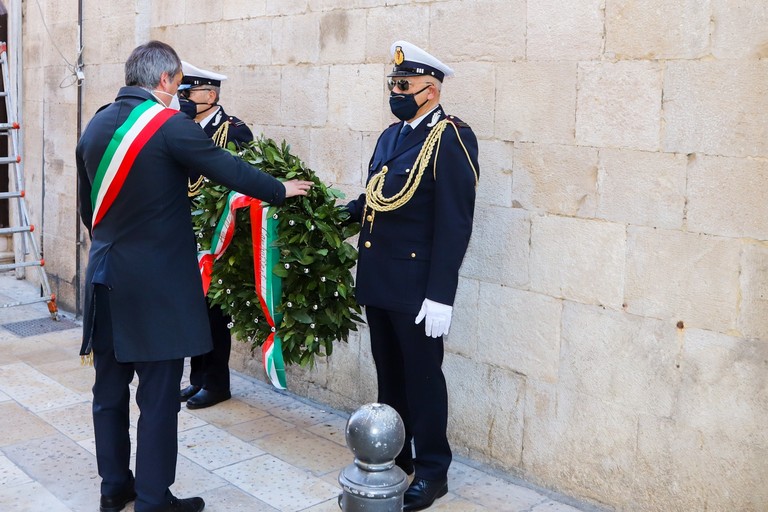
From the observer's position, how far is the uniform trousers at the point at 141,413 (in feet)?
12.6

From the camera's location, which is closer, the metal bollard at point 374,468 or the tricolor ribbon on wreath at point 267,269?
the metal bollard at point 374,468

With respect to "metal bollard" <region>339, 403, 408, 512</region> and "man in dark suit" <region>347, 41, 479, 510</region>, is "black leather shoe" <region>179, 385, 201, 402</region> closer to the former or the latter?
"man in dark suit" <region>347, 41, 479, 510</region>

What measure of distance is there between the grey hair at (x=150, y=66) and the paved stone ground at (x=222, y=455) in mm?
1852

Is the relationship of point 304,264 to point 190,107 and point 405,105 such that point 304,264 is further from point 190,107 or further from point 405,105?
point 190,107

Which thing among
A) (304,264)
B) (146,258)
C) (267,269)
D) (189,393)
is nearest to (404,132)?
(304,264)

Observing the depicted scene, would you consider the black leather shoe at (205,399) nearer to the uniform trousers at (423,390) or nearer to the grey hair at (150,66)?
the uniform trousers at (423,390)

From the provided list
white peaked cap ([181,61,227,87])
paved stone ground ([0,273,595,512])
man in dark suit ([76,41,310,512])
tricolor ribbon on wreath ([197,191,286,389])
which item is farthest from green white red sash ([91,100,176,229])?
white peaked cap ([181,61,227,87])

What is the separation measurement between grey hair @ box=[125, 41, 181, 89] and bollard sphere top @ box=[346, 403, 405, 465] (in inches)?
75.7

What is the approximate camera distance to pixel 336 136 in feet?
17.6

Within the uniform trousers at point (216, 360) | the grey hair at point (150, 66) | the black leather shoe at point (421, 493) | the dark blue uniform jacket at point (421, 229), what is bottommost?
the black leather shoe at point (421, 493)

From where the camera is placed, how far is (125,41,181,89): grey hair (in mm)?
3855

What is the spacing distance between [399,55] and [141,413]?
6.14ft

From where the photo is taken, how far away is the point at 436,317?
151 inches

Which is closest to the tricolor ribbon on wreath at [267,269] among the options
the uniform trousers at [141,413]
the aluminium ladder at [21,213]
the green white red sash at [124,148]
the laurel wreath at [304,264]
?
the laurel wreath at [304,264]
